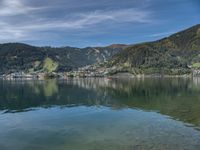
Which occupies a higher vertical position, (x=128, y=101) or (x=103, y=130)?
(x=103, y=130)

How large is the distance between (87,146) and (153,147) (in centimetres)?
801

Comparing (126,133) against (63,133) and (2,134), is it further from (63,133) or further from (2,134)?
(2,134)

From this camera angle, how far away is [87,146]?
4219 cm

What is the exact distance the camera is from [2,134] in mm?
50250

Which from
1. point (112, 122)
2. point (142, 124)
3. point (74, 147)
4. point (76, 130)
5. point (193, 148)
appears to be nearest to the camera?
point (193, 148)

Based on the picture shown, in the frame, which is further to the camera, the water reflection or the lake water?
the water reflection

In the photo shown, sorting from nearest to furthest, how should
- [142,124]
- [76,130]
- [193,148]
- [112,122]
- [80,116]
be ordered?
[193,148] → [76,130] → [142,124] → [112,122] → [80,116]

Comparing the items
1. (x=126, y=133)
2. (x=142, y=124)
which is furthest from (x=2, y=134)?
(x=142, y=124)

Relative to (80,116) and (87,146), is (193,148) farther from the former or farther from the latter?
(80,116)

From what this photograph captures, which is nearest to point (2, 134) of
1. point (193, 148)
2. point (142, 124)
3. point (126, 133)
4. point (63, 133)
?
point (63, 133)

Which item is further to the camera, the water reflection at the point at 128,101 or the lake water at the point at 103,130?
the water reflection at the point at 128,101

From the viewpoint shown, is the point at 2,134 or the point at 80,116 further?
the point at 80,116

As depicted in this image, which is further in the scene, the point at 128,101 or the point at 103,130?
the point at 128,101

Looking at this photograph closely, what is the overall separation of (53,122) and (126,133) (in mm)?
17933
